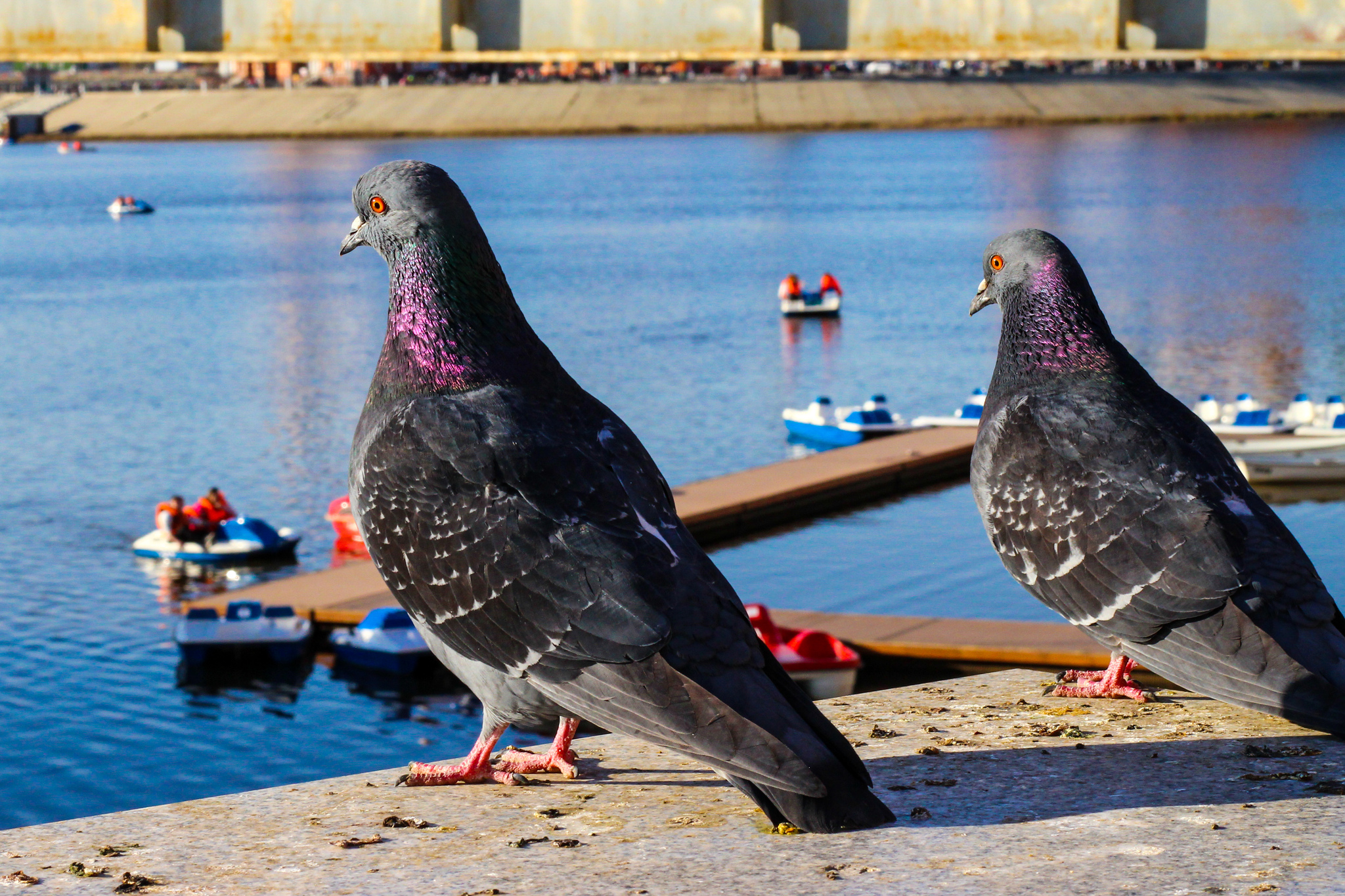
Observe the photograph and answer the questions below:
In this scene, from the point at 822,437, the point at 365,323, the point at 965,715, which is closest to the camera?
the point at 965,715

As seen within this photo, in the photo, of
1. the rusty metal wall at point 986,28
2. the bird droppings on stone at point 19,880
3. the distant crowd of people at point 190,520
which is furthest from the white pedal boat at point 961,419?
the bird droppings on stone at point 19,880

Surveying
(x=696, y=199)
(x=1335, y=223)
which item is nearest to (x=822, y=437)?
(x=1335, y=223)

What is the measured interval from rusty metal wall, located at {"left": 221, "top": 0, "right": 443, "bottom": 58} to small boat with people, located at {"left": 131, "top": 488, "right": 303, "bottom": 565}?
24.1 metres

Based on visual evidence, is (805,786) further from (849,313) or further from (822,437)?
(849,313)

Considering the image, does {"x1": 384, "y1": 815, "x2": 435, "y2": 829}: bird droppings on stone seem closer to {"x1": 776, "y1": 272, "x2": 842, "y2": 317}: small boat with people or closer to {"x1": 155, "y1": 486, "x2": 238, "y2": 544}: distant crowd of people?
{"x1": 155, "y1": 486, "x2": 238, "y2": 544}: distant crowd of people

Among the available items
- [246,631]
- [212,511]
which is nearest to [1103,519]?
[246,631]

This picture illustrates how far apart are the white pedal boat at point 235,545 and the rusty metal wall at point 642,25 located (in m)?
25.3

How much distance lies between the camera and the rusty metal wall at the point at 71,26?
4241cm

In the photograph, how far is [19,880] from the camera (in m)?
5.11

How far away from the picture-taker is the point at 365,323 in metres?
46.5

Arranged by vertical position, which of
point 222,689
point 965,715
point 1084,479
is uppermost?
point 1084,479

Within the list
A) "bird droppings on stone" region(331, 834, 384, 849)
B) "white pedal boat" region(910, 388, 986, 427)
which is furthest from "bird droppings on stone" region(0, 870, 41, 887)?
"white pedal boat" region(910, 388, 986, 427)

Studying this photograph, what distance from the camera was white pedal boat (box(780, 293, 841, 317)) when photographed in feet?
147

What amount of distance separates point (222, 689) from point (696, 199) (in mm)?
75942
